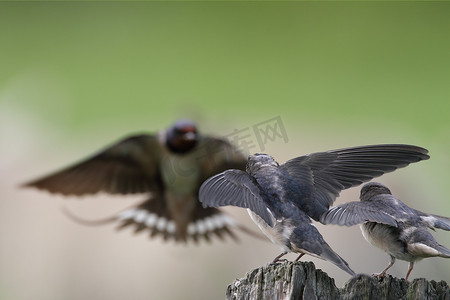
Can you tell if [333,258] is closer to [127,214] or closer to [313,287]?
[313,287]

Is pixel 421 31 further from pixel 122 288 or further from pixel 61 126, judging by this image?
pixel 122 288

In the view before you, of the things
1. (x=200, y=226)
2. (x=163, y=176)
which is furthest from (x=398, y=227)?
(x=200, y=226)

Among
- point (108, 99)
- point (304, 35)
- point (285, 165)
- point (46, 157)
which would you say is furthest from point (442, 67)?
point (285, 165)

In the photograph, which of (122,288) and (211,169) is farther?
(122,288)

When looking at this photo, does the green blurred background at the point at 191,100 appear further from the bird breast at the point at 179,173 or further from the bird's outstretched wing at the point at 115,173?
the bird's outstretched wing at the point at 115,173

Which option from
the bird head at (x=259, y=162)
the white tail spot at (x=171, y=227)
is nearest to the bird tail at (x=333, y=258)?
the bird head at (x=259, y=162)

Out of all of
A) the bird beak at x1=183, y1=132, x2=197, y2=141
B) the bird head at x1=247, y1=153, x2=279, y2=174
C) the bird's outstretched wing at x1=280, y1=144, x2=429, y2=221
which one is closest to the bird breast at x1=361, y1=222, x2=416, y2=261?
the bird's outstretched wing at x1=280, y1=144, x2=429, y2=221
